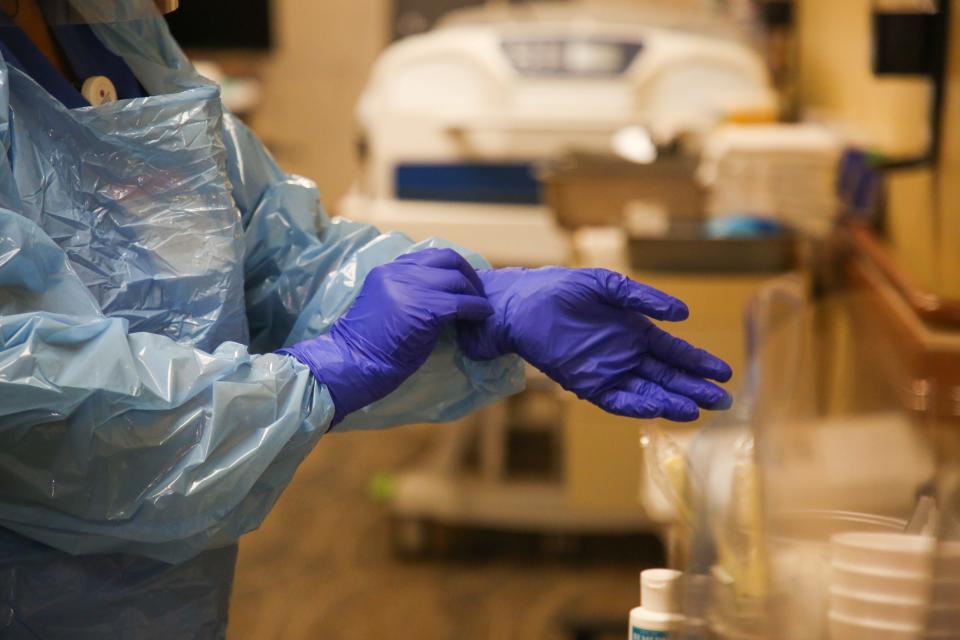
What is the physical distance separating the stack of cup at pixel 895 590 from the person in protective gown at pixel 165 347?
305 mm

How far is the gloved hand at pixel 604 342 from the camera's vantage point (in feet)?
3.49

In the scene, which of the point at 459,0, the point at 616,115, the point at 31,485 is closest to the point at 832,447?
the point at 31,485

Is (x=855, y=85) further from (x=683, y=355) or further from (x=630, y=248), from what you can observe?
(x=683, y=355)

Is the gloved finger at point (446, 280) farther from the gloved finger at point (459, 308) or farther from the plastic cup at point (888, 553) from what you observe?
the plastic cup at point (888, 553)

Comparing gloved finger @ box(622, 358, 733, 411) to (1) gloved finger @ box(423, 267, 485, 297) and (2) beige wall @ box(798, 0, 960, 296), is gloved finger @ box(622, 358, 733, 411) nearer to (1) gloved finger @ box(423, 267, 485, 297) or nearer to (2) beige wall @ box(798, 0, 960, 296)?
(1) gloved finger @ box(423, 267, 485, 297)

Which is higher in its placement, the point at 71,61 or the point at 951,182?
the point at 71,61

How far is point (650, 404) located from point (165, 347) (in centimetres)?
45

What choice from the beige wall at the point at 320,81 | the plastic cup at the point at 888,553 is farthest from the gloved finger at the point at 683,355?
the beige wall at the point at 320,81

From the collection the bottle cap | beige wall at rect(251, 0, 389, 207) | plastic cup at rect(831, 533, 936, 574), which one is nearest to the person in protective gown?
the bottle cap

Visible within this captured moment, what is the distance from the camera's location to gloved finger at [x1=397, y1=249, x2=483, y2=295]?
1076mm

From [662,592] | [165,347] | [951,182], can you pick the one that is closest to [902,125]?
[951,182]

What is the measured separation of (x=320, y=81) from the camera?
5141mm

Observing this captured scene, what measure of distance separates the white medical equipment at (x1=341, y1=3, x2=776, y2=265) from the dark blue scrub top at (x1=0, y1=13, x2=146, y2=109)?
1368mm

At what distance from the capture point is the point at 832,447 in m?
1.54
